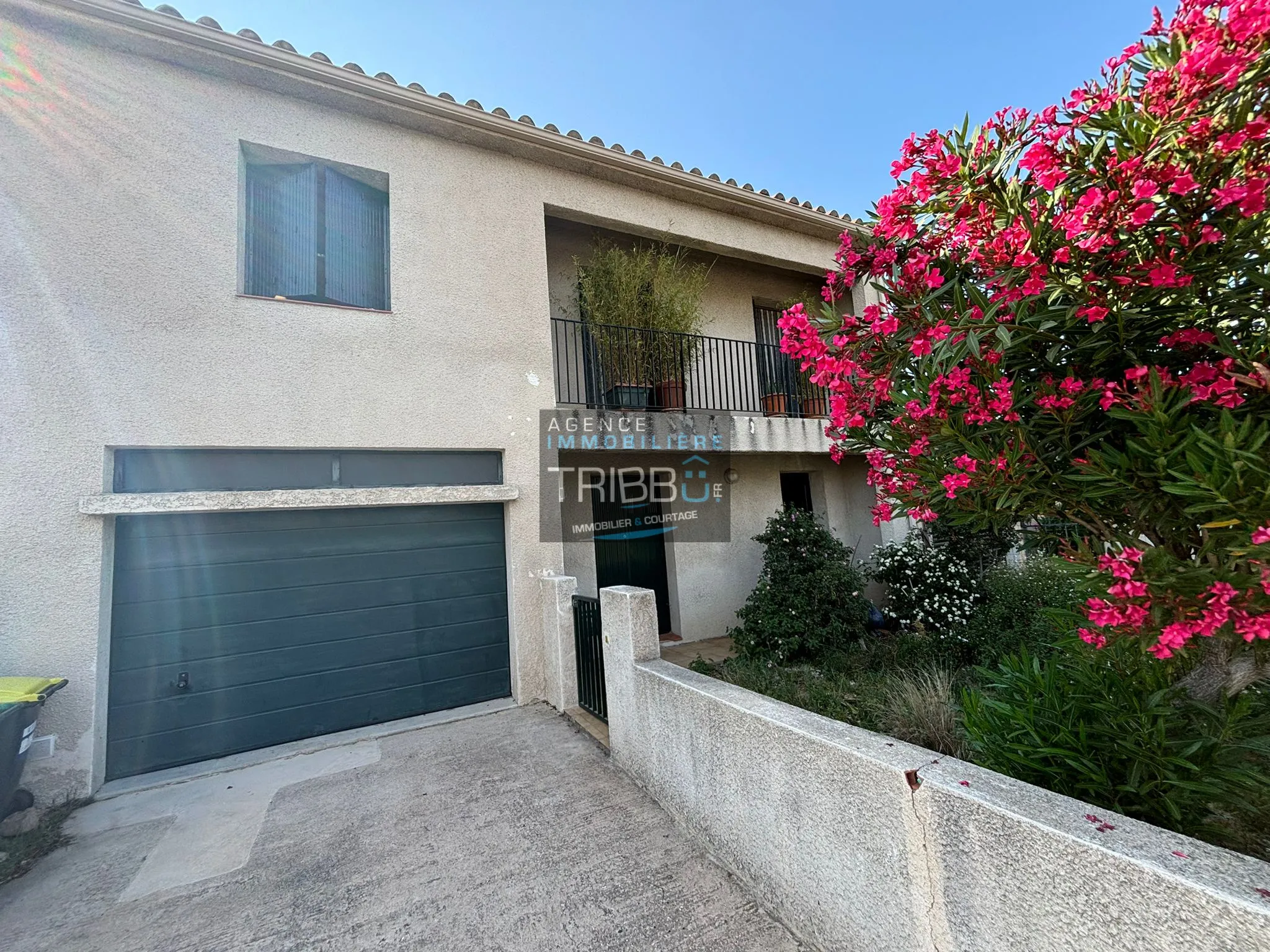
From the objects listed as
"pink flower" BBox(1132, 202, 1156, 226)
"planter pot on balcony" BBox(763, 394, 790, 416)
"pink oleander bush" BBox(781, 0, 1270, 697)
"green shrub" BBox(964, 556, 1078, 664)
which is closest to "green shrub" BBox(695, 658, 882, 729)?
"green shrub" BBox(964, 556, 1078, 664)

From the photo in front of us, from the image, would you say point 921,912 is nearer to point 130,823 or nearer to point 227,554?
point 130,823

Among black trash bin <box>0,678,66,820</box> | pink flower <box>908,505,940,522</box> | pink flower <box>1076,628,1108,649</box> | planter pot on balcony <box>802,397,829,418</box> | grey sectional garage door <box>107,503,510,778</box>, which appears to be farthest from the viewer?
planter pot on balcony <box>802,397,829,418</box>

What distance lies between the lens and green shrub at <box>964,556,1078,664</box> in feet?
17.4

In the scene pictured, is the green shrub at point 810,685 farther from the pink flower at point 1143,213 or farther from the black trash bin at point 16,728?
the black trash bin at point 16,728

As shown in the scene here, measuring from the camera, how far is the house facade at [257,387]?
4.04m

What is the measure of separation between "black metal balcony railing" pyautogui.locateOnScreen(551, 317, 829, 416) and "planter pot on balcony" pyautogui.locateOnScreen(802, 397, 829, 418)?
12 centimetres

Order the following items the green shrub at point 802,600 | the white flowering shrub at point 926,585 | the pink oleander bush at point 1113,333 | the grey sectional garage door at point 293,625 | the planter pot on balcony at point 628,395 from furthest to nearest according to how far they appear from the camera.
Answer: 1. the planter pot on balcony at point 628,395
2. the white flowering shrub at point 926,585
3. the green shrub at point 802,600
4. the grey sectional garage door at point 293,625
5. the pink oleander bush at point 1113,333

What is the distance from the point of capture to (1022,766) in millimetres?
2230

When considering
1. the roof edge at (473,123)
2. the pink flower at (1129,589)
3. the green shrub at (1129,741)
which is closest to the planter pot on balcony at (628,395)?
the roof edge at (473,123)

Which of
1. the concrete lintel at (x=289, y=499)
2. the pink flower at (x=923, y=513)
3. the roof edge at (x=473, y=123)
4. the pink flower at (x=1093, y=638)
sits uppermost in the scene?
the roof edge at (x=473, y=123)

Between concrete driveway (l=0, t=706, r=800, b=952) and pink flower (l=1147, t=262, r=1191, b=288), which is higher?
pink flower (l=1147, t=262, r=1191, b=288)

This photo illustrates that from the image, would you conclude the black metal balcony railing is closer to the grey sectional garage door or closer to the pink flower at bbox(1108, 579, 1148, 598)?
the grey sectional garage door

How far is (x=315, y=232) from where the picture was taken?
5.28m

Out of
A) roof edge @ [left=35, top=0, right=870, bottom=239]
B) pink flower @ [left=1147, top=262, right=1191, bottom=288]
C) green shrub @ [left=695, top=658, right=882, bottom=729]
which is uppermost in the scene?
roof edge @ [left=35, top=0, right=870, bottom=239]
